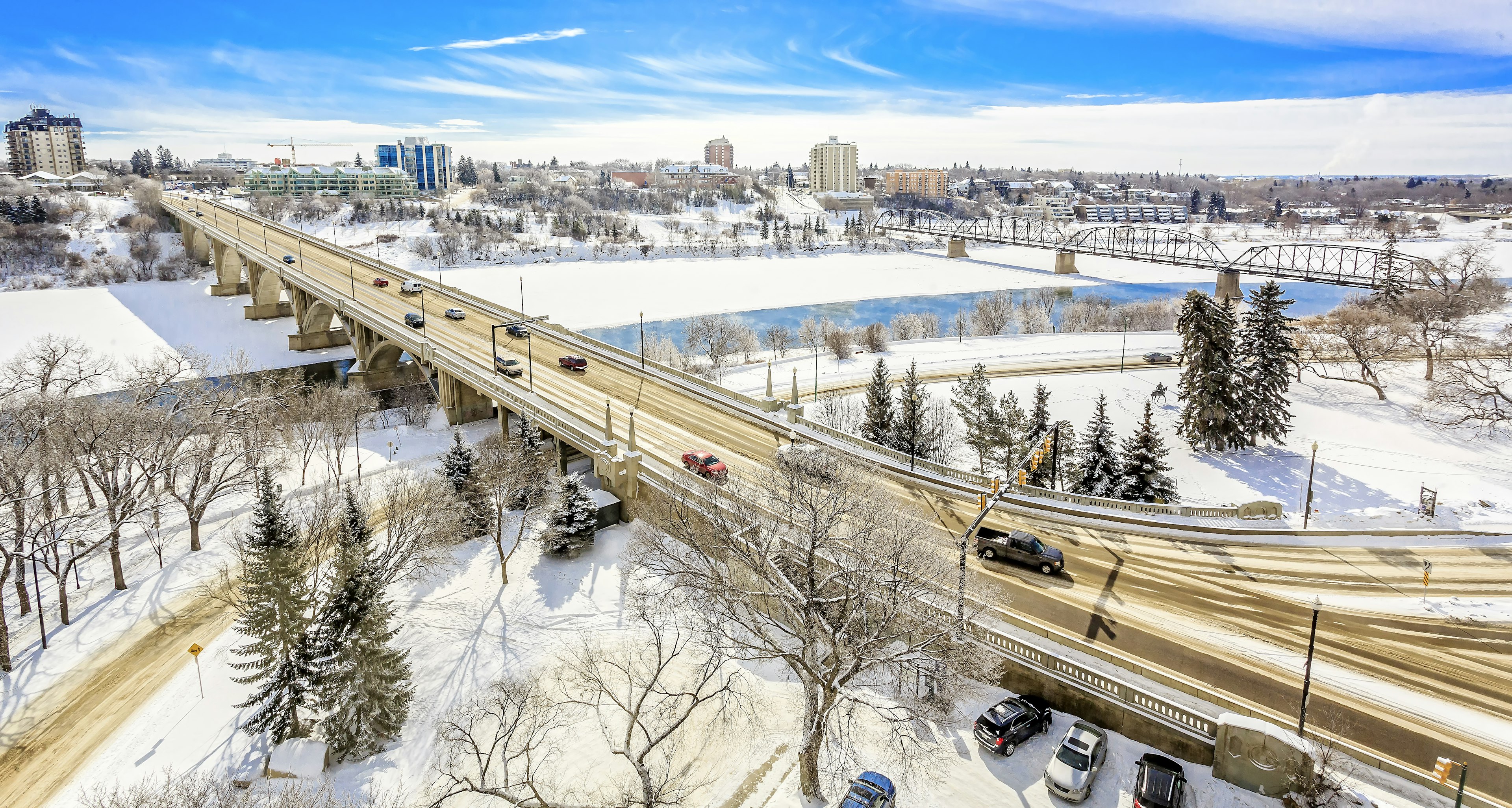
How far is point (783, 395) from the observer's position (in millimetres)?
54625

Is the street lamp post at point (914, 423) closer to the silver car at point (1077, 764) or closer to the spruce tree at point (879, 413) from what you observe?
the spruce tree at point (879, 413)

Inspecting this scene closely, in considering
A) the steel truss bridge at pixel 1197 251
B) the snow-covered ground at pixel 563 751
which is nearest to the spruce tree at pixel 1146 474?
the snow-covered ground at pixel 563 751

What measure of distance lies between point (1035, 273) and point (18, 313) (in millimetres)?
139946

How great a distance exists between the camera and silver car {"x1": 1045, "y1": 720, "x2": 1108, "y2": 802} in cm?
1769

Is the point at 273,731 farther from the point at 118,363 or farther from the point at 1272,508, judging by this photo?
the point at 118,363

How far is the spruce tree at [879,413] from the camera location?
42.1 meters

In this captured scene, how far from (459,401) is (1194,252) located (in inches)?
6155

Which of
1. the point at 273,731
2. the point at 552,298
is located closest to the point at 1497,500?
the point at 273,731

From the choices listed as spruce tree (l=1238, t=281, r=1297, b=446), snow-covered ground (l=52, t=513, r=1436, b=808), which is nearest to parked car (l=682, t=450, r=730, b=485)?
snow-covered ground (l=52, t=513, r=1436, b=808)

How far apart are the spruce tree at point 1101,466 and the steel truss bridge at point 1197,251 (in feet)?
171

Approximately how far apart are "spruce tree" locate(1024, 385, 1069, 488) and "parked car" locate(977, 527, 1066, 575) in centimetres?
980

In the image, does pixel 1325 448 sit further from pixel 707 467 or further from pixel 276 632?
pixel 276 632

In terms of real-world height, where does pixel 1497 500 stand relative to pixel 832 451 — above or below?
below

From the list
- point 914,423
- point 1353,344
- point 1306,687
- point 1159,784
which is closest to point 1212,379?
point 1353,344
